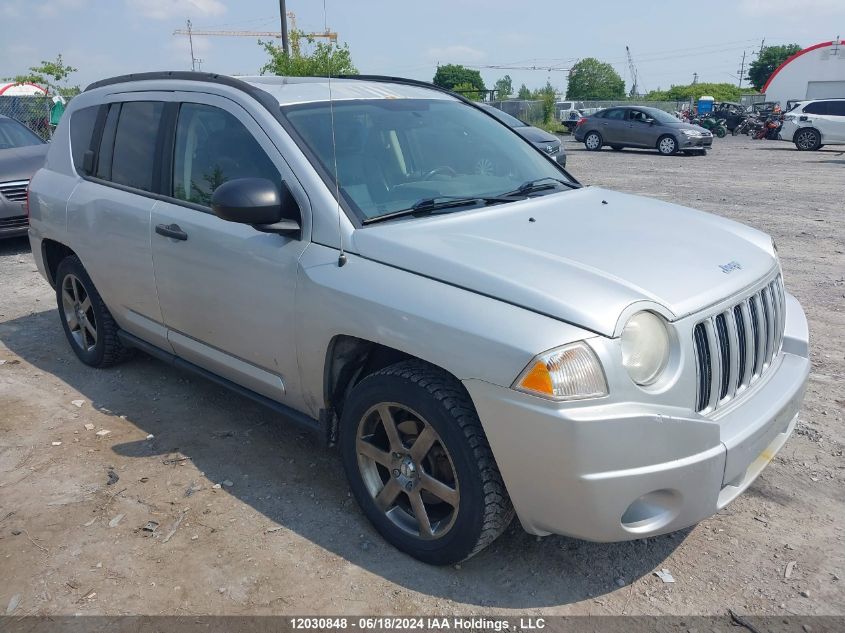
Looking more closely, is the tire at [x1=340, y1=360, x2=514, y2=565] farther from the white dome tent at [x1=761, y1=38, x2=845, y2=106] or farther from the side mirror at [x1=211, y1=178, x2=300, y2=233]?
the white dome tent at [x1=761, y1=38, x2=845, y2=106]

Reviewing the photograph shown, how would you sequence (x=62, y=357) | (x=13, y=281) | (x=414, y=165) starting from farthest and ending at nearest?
(x=13, y=281)
(x=62, y=357)
(x=414, y=165)

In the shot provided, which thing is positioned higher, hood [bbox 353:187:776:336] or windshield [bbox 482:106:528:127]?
windshield [bbox 482:106:528:127]

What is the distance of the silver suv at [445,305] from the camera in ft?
8.05

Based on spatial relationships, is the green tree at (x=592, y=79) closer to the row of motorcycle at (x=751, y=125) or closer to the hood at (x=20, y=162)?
the row of motorcycle at (x=751, y=125)

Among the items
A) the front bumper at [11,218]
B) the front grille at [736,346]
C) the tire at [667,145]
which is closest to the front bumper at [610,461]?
the front grille at [736,346]

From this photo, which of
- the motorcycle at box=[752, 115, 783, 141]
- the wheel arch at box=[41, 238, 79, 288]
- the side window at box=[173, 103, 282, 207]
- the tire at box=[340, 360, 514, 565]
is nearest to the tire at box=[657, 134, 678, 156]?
the motorcycle at box=[752, 115, 783, 141]

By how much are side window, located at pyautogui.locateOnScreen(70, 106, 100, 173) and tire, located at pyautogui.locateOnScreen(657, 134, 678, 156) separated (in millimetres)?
20948

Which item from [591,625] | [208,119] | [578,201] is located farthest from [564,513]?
[208,119]

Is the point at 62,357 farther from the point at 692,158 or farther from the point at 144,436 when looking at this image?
the point at 692,158

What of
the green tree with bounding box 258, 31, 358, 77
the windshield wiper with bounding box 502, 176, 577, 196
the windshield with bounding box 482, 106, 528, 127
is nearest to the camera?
the windshield wiper with bounding box 502, 176, 577, 196

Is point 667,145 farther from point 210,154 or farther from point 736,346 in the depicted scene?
point 736,346

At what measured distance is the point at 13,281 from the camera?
7.77m

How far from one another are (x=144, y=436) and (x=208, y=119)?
181 centimetres

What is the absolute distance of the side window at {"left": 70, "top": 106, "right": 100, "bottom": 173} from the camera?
4.77 m
